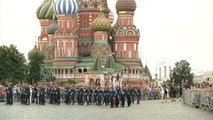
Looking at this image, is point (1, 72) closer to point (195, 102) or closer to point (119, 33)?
point (119, 33)

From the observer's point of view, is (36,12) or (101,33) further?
(36,12)

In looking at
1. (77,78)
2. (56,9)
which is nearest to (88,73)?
(77,78)

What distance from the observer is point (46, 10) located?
389 feet

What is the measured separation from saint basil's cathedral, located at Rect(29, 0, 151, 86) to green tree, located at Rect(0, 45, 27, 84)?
1285 cm

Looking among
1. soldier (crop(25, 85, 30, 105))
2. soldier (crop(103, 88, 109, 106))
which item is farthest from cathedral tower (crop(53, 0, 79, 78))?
soldier (crop(103, 88, 109, 106))

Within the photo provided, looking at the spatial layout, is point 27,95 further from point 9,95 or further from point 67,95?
point 67,95

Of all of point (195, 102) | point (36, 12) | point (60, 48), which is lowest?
point (195, 102)

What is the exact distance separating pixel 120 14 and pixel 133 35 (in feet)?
14.8

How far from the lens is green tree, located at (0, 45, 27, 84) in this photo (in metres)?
85.9

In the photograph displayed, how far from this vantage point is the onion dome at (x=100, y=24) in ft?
339

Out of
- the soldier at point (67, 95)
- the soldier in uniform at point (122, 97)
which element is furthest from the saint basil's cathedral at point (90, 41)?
the soldier in uniform at point (122, 97)

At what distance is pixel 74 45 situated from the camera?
342 ft

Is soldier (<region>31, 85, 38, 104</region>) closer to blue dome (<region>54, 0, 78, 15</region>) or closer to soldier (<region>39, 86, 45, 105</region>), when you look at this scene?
soldier (<region>39, 86, 45, 105</region>)

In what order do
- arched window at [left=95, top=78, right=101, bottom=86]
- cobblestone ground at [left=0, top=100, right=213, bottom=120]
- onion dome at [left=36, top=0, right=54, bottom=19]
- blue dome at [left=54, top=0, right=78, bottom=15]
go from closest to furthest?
cobblestone ground at [left=0, top=100, right=213, bottom=120]
arched window at [left=95, top=78, right=101, bottom=86]
blue dome at [left=54, top=0, right=78, bottom=15]
onion dome at [left=36, top=0, right=54, bottom=19]
